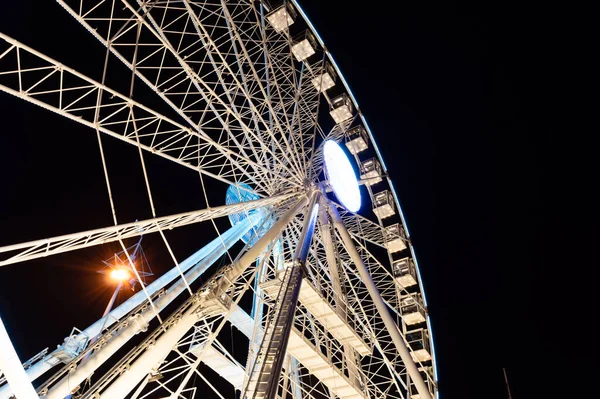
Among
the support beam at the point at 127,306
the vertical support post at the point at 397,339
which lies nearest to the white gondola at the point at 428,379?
the vertical support post at the point at 397,339

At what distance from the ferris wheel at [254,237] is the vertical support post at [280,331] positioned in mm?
26

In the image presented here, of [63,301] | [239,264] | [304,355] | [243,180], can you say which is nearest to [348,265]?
[243,180]

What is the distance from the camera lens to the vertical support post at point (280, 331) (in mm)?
8336

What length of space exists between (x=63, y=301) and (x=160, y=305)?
48.0ft

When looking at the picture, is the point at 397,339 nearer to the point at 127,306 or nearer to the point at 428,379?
the point at 428,379

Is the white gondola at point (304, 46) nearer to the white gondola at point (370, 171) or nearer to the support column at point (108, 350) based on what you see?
the white gondola at point (370, 171)

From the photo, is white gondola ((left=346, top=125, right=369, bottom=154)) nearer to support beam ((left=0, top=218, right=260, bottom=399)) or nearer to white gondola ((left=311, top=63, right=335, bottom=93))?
white gondola ((left=311, top=63, right=335, bottom=93))

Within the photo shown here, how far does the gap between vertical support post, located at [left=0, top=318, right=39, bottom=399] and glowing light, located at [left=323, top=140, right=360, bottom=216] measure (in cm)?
1152

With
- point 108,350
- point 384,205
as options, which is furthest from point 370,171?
point 108,350

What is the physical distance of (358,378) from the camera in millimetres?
14789

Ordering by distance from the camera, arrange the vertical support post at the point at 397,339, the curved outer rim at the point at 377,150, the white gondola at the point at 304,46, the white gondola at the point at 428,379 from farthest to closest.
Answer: the white gondola at the point at 428,379 < the curved outer rim at the point at 377,150 < the white gondola at the point at 304,46 < the vertical support post at the point at 397,339

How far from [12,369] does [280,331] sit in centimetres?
475

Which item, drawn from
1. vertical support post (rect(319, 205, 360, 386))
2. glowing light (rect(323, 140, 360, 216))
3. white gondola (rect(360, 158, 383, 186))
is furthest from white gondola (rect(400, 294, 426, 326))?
vertical support post (rect(319, 205, 360, 386))

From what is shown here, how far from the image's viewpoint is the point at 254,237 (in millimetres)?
15391
